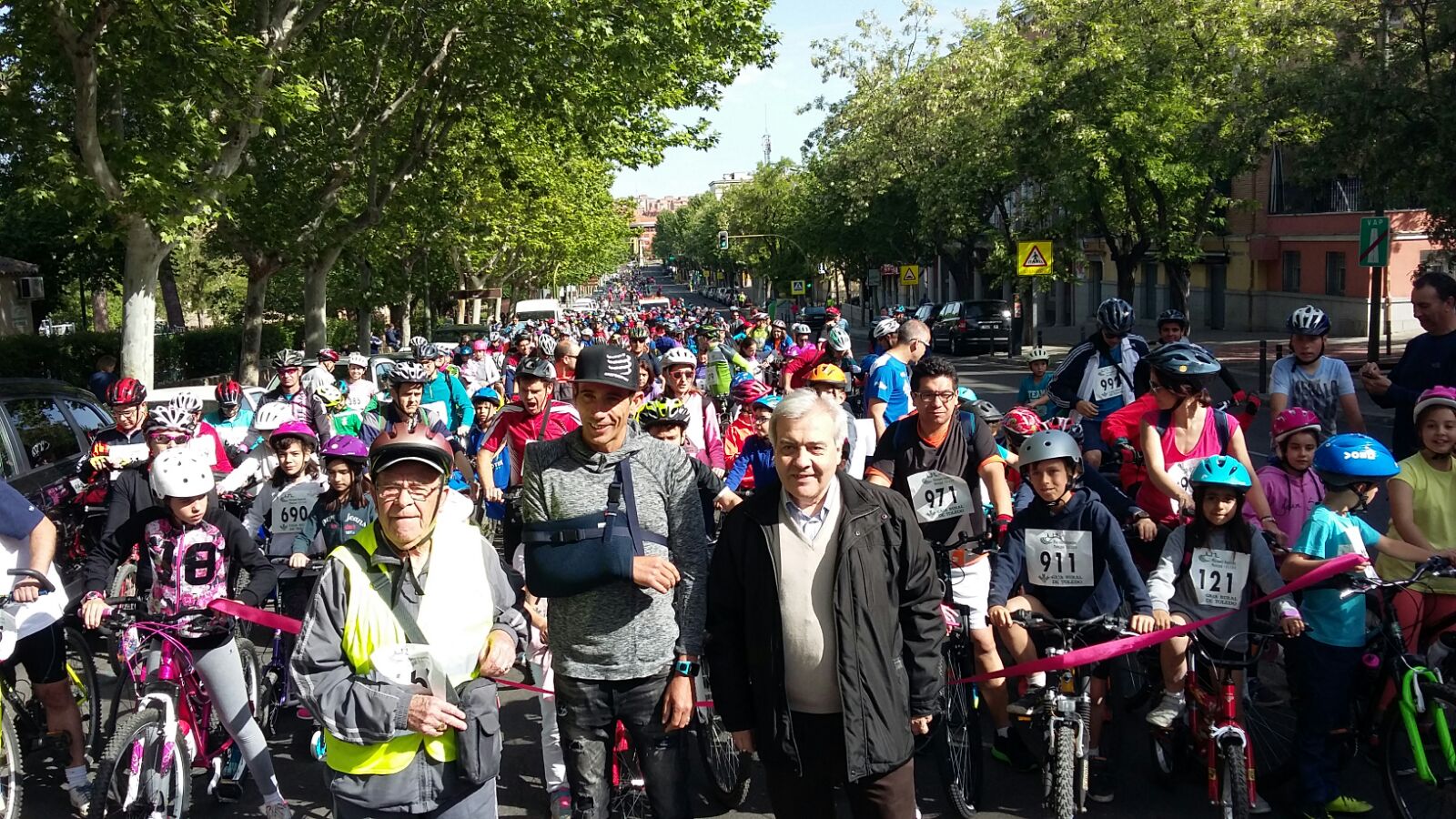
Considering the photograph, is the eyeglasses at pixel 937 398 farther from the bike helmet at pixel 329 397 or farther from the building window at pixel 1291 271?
the building window at pixel 1291 271

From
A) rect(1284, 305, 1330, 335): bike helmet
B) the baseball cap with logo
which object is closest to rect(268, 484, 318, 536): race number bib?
the baseball cap with logo

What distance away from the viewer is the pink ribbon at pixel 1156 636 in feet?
16.1

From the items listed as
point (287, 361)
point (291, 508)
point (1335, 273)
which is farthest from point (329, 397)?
point (1335, 273)

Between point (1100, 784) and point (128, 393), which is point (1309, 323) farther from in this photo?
point (128, 393)

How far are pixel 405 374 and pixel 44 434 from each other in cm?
255

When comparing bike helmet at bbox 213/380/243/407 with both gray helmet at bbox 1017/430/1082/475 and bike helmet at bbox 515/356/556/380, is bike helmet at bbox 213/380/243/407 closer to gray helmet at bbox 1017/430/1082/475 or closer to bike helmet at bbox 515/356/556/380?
bike helmet at bbox 515/356/556/380

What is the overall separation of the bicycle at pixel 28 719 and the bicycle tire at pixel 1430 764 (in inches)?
207

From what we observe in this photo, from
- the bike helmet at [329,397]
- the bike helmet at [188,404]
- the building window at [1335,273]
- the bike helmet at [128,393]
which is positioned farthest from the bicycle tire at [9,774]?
the building window at [1335,273]

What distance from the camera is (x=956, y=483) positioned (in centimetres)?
558

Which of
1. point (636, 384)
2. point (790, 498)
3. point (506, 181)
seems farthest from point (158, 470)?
point (506, 181)

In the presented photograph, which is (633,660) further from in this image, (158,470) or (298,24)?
(298,24)

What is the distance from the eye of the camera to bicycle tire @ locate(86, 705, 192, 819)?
4848mm

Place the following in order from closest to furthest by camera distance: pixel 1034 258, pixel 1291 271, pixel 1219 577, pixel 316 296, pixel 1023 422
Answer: pixel 1219 577
pixel 1023 422
pixel 316 296
pixel 1034 258
pixel 1291 271

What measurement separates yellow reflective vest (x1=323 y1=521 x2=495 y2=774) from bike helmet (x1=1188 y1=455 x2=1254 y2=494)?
10.2 feet
